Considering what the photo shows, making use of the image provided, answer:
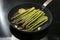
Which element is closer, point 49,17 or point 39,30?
point 39,30

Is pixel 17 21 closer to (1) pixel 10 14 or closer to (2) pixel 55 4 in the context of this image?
(1) pixel 10 14

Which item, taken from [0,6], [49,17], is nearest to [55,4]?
[49,17]

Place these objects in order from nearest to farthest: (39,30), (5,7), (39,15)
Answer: (39,30) < (39,15) < (5,7)

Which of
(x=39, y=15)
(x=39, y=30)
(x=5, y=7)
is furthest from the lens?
(x=5, y=7)

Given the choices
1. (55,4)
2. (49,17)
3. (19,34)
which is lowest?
(19,34)

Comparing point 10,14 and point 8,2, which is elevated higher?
point 8,2

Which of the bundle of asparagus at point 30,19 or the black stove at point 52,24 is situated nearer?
the bundle of asparagus at point 30,19

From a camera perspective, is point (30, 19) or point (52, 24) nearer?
point (30, 19)

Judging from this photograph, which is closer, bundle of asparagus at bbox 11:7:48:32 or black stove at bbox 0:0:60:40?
bundle of asparagus at bbox 11:7:48:32
